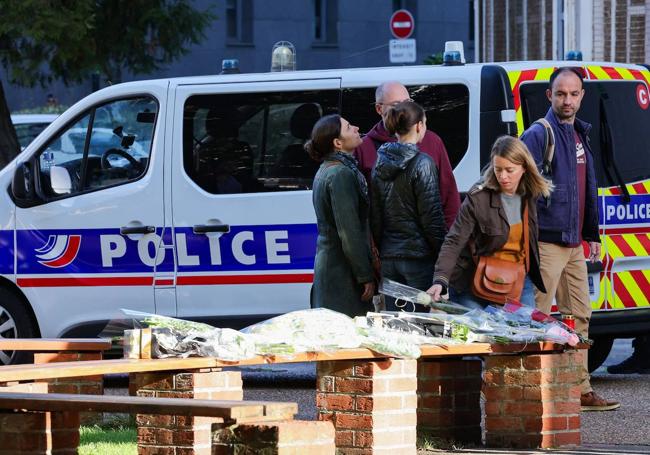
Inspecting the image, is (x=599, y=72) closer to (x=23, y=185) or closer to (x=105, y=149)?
(x=105, y=149)

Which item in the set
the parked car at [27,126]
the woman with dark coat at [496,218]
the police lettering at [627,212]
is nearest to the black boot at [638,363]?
the police lettering at [627,212]

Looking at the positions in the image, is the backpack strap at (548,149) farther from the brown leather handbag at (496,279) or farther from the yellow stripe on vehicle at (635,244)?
the yellow stripe on vehicle at (635,244)

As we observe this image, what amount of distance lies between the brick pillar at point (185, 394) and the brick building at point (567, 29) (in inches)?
713

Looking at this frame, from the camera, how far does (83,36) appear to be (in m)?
21.8

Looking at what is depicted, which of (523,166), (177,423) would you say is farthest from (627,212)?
(177,423)

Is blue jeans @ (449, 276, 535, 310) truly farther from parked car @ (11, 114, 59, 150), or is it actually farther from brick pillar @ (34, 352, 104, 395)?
parked car @ (11, 114, 59, 150)

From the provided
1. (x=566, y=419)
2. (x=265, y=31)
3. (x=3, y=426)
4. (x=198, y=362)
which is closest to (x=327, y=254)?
(x=566, y=419)

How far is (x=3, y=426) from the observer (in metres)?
6.16

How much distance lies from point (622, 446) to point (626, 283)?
9.12 feet

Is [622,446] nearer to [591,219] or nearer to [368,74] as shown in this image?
[591,219]

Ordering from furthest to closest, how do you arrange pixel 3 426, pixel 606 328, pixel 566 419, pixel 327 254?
pixel 606 328, pixel 327 254, pixel 566 419, pixel 3 426

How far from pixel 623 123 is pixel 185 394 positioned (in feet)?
17.0

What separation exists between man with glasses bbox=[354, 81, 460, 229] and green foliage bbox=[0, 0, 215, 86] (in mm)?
12363

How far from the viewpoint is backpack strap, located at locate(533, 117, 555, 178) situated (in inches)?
370
